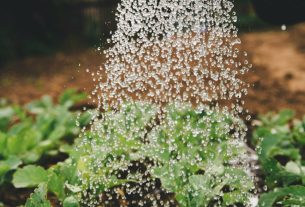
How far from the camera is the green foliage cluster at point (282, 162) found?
1974 mm

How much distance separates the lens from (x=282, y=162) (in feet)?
9.12

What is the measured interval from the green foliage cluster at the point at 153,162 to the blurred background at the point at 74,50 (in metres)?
2.00

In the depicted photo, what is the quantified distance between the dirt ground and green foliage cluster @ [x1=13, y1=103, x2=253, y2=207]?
1.63 meters

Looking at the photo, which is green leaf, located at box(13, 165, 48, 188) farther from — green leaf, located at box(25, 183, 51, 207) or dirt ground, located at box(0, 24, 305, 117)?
dirt ground, located at box(0, 24, 305, 117)

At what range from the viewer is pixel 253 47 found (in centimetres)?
816

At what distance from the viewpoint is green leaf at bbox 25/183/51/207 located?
1889mm

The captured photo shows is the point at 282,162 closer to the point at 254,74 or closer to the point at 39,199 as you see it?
the point at 39,199

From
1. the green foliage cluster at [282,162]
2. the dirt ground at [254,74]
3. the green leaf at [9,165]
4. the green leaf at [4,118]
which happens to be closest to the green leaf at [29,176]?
the green leaf at [9,165]

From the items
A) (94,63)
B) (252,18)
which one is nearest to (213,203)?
(94,63)

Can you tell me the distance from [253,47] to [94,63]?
275cm

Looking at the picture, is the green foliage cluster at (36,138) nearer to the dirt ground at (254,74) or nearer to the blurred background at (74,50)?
the dirt ground at (254,74)

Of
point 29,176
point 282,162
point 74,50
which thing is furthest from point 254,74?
point 29,176

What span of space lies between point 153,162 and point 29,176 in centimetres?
62

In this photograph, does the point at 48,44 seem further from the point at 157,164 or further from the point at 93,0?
the point at 157,164
